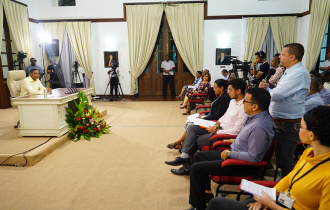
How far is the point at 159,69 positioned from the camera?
383 inches

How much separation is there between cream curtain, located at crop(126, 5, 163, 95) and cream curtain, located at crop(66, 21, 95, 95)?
1554 mm

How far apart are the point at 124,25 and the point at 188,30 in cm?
242

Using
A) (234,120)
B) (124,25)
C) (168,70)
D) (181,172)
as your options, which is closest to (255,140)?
(234,120)

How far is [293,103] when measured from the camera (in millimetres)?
2480

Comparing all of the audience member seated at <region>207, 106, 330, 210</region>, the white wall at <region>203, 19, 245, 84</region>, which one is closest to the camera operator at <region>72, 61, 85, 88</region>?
the white wall at <region>203, 19, 245, 84</region>

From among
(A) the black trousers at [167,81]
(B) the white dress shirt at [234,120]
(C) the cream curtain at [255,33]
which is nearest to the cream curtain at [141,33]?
(A) the black trousers at [167,81]

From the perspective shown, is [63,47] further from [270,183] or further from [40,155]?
[270,183]

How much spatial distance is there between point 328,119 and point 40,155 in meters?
3.66

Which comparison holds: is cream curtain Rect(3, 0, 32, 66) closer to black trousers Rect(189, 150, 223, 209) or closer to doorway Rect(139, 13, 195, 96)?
doorway Rect(139, 13, 195, 96)

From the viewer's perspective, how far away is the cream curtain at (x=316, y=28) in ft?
24.4

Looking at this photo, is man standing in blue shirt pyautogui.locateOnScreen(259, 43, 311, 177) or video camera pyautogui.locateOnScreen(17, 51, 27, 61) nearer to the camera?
man standing in blue shirt pyautogui.locateOnScreen(259, 43, 311, 177)

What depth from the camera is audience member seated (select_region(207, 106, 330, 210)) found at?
133 centimetres

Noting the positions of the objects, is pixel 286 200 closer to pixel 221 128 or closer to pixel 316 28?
pixel 221 128

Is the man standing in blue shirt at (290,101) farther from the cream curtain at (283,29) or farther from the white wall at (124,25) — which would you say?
the cream curtain at (283,29)
